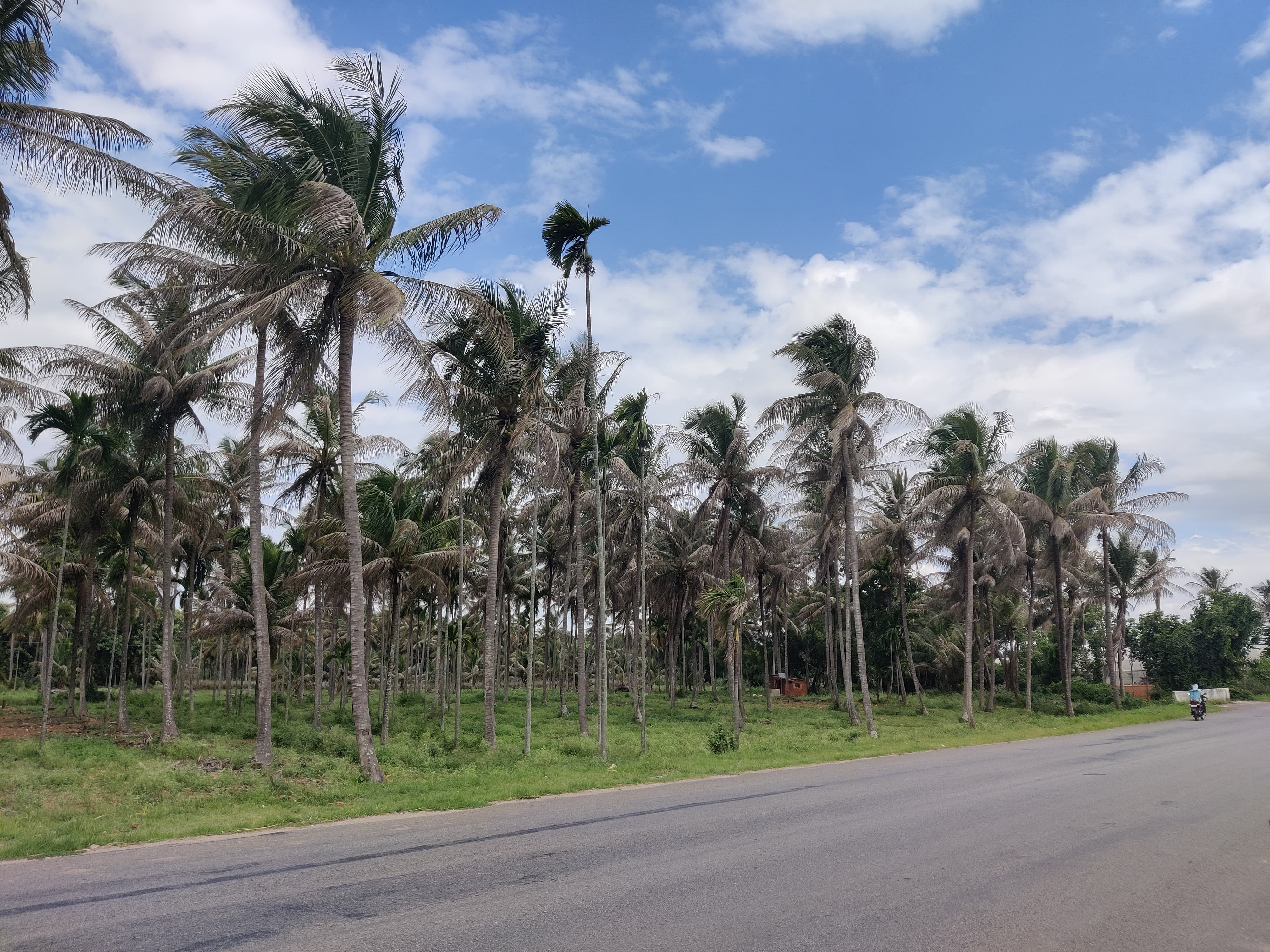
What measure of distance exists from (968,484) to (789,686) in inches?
959

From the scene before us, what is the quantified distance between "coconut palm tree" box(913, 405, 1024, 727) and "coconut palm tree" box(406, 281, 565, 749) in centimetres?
1931

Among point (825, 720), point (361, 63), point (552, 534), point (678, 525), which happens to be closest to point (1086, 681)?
point (825, 720)

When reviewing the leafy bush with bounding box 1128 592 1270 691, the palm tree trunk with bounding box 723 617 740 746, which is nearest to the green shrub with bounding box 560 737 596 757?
the palm tree trunk with bounding box 723 617 740 746

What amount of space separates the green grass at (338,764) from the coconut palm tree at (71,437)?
4515mm

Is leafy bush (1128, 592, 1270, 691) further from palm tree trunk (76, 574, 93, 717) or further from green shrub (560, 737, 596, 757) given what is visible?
palm tree trunk (76, 574, 93, 717)

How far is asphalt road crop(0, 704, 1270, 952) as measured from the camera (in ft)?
19.2

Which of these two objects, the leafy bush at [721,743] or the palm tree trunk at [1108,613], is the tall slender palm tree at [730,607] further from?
the palm tree trunk at [1108,613]

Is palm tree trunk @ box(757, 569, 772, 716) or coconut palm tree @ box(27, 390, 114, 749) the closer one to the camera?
coconut palm tree @ box(27, 390, 114, 749)

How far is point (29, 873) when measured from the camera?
786 centimetres

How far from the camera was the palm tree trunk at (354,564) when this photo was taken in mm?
15203

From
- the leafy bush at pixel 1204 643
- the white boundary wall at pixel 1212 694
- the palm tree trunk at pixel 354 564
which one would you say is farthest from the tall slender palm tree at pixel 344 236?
the leafy bush at pixel 1204 643

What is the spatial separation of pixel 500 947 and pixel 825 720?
31.0 meters

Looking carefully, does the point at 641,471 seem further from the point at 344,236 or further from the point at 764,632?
the point at 764,632

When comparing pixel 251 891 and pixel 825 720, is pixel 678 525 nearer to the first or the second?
pixel 825 720
